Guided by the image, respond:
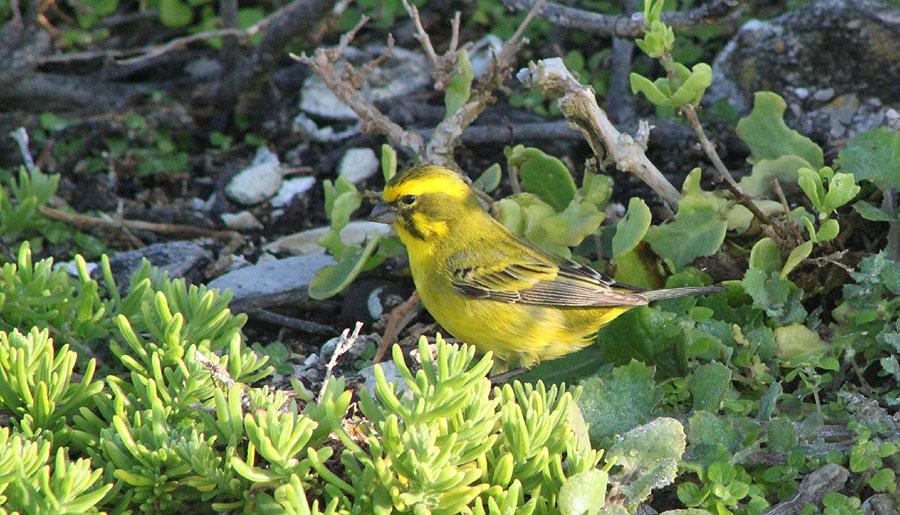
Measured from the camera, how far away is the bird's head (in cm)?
439

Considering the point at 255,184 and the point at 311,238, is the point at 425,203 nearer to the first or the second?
the point at 311,238

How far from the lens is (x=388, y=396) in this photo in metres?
2.70

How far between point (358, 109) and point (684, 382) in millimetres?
1813

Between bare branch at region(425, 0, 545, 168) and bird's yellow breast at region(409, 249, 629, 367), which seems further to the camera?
bare branch at region(425, 0, 545, 168)

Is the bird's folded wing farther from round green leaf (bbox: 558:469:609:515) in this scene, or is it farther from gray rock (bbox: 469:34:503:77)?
gray rock (bbox: 469:34:503:77)

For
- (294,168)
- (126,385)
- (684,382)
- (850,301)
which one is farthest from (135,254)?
(850,301)

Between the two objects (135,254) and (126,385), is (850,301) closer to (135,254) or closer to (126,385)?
(126,385)

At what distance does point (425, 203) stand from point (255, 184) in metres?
1.56

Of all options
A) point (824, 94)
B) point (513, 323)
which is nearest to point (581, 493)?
point (513, 323)

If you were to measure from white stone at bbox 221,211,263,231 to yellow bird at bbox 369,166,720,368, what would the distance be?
1280 mm

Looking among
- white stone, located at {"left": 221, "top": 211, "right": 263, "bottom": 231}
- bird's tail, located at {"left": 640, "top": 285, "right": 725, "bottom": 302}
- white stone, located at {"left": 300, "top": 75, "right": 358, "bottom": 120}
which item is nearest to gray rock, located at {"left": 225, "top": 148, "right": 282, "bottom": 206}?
white stone, located at {"left": 221, "top": 211, "right": 263, "bottom": 231}

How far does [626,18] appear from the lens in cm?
481

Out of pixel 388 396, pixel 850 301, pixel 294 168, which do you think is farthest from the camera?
pixel 294 168

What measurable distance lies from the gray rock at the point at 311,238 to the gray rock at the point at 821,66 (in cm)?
176
